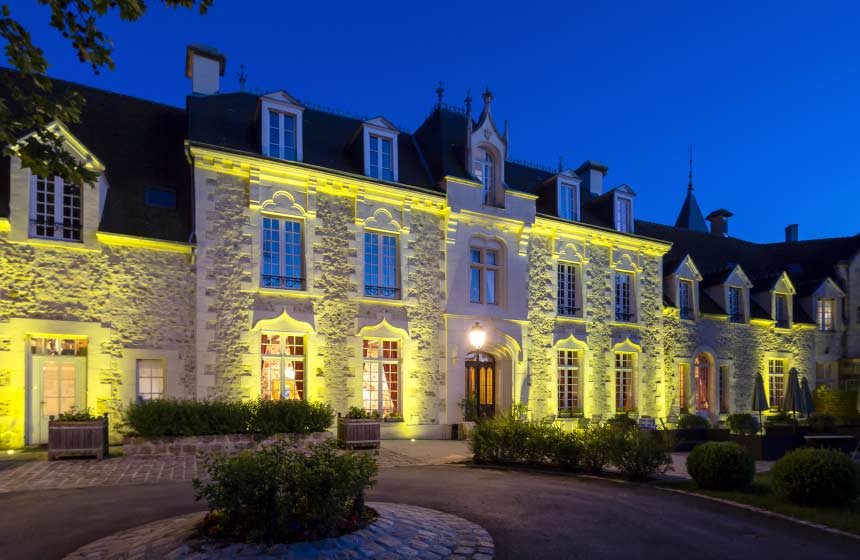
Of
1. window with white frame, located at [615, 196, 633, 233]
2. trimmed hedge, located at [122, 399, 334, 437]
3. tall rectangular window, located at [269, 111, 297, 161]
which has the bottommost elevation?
trimmed hedge, located at [122, 399, 334, 437]

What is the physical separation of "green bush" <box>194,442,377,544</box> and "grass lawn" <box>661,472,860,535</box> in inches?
224

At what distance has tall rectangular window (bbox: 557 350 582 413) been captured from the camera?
20250mm

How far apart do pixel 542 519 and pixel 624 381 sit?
Result: 51.3 feet

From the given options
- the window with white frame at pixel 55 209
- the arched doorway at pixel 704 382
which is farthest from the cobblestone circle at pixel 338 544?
the arched doorway at pixel 704 382

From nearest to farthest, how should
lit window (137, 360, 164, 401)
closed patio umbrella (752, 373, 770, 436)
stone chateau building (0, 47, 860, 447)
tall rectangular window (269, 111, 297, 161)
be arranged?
1. stone chateau building (0, 47, 860, 447)
2. lit window (137, 360, 164, 401)
3. tall rectangular window (269, 111, 297, 161)
4. closed patio umbrella (752, 373, 770, 436)

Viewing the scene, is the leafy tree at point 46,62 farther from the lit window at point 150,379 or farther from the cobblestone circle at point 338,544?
the lit window at point 150,379

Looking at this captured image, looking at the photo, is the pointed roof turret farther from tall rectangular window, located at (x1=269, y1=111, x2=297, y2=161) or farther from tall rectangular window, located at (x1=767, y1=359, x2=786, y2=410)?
tall rectangular window, located at (x1=269, y1=111, x2=297, y2=161)

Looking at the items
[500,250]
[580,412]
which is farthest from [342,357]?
[580,412]

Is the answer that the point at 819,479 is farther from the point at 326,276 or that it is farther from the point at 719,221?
the point at 719,221

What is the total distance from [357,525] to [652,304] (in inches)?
754

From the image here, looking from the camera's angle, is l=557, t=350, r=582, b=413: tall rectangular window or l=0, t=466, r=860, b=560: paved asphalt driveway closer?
l=0, t=466, r=860, b=560: paved asphalt driveway

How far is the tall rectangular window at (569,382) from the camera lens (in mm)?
20250

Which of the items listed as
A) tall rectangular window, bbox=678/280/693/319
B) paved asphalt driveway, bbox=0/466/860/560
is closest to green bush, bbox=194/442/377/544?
paved asphalt driveway, bbox=0/466/860/560

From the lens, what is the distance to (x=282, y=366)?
1534 centimetres
